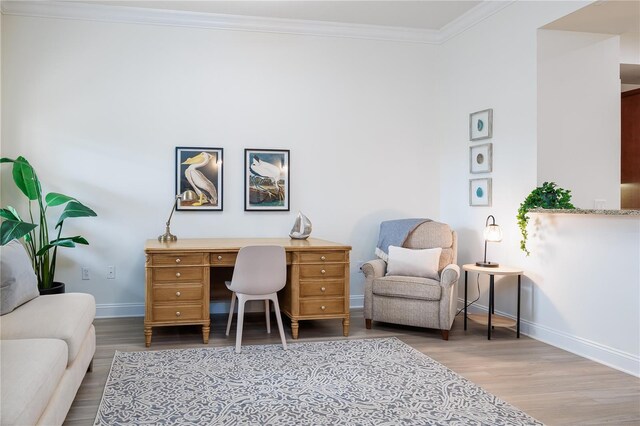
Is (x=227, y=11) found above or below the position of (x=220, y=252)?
above

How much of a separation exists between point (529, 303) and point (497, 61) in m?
2.07

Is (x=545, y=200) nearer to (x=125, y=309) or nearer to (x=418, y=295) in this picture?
(x=418, y=295)

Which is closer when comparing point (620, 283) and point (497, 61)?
point (620, 283)

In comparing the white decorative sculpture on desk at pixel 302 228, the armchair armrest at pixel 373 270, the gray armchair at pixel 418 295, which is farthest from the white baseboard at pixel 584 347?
the white decorative sculpture on desk at pixel 302 228

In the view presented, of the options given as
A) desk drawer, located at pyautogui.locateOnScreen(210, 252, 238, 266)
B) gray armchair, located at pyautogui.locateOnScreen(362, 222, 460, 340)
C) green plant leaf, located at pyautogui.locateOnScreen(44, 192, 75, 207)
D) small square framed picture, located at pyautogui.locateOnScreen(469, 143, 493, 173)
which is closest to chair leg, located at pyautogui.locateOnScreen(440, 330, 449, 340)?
gray armchair, located at pyautogui.locateOnScreen(362, 222, 460, 340)

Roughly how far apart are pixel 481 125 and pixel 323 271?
2.01 meters

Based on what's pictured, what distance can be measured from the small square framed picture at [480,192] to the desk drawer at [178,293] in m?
2.57

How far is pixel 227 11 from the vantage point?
4664 mm

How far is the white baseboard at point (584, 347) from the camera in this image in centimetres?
318

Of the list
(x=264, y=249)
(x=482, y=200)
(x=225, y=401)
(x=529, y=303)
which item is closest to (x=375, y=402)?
(x=225, y=401)

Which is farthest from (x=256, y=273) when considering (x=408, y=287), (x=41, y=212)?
(x=41, y=212)

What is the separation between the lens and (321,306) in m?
3.97

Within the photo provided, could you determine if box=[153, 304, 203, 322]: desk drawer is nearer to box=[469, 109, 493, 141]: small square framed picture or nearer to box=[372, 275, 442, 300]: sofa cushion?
box=[372, 275, 442, 300]: sofa cushion

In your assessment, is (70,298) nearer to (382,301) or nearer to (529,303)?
(382,301)
